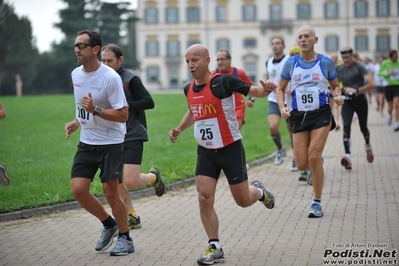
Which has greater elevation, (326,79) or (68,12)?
(68,12)

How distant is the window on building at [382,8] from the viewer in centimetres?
9444

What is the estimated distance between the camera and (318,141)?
33.2 ft

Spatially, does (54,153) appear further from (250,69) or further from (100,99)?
(250,69)

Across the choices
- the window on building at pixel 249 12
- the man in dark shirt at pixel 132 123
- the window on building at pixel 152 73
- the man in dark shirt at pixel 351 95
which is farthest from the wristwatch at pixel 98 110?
the window on building at pixel 152 73

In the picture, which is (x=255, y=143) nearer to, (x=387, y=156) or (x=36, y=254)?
(x=387, y=156)

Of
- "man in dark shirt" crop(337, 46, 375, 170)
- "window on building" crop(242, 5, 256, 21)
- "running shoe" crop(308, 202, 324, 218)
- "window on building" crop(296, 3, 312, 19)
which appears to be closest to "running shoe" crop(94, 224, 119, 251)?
"running shoe" crop(308, 202, 324, 218)

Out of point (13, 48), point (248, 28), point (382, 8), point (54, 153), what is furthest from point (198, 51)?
point (248, 28)

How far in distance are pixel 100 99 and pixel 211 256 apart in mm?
1841

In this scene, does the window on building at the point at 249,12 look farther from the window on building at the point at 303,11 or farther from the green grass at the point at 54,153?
the green grass at the point at 54,153

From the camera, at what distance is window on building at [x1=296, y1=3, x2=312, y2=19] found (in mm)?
96756

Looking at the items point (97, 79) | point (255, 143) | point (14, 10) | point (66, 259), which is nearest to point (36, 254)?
point (66, 259)

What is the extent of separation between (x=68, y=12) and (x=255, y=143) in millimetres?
66064

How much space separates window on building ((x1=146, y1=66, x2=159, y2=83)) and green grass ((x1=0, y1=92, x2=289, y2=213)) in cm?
6703

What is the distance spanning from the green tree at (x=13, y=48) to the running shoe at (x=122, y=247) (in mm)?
70278
